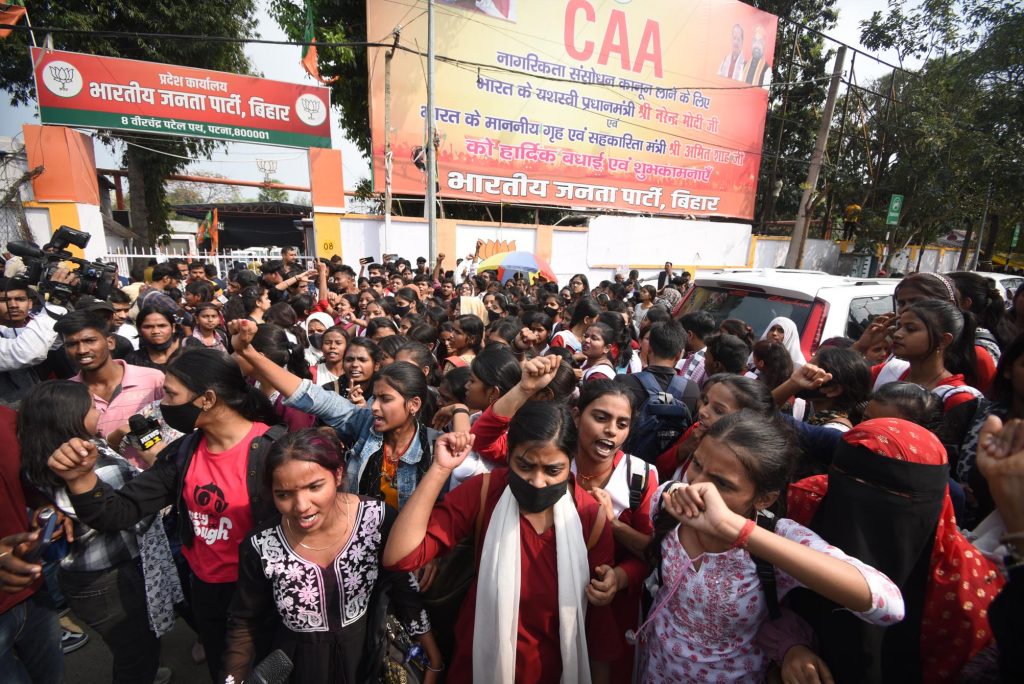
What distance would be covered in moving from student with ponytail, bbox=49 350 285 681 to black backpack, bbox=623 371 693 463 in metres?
1.67

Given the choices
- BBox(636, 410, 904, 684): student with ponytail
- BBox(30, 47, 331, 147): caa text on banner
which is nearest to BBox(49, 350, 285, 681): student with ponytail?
BBox(636, 410, 904, 684): student with ponytail

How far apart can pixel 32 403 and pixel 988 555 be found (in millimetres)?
3057

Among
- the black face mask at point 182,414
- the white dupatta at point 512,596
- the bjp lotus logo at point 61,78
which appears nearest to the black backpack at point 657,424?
the white dupatta at point 512,596

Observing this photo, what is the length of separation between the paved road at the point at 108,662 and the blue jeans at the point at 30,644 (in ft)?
1.96

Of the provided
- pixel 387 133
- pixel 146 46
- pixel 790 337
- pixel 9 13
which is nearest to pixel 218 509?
pixel 790 337

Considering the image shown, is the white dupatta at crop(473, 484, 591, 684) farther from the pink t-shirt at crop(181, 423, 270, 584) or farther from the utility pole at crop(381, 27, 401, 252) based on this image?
the utility pole at crop(381, 27, 401, 252)

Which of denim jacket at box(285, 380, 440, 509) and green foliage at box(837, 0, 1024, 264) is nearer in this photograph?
denim jacket at box(285, 380, 440, 509)

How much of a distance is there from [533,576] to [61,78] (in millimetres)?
13482

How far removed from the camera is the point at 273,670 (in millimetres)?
1529

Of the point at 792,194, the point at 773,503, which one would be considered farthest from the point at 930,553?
the point at 792,194

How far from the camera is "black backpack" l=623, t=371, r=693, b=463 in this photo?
230 centimetres

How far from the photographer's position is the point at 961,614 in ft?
3.98

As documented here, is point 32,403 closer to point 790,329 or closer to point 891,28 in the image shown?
point 790,329

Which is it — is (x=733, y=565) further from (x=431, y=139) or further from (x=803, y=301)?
(x=431, y=139)
